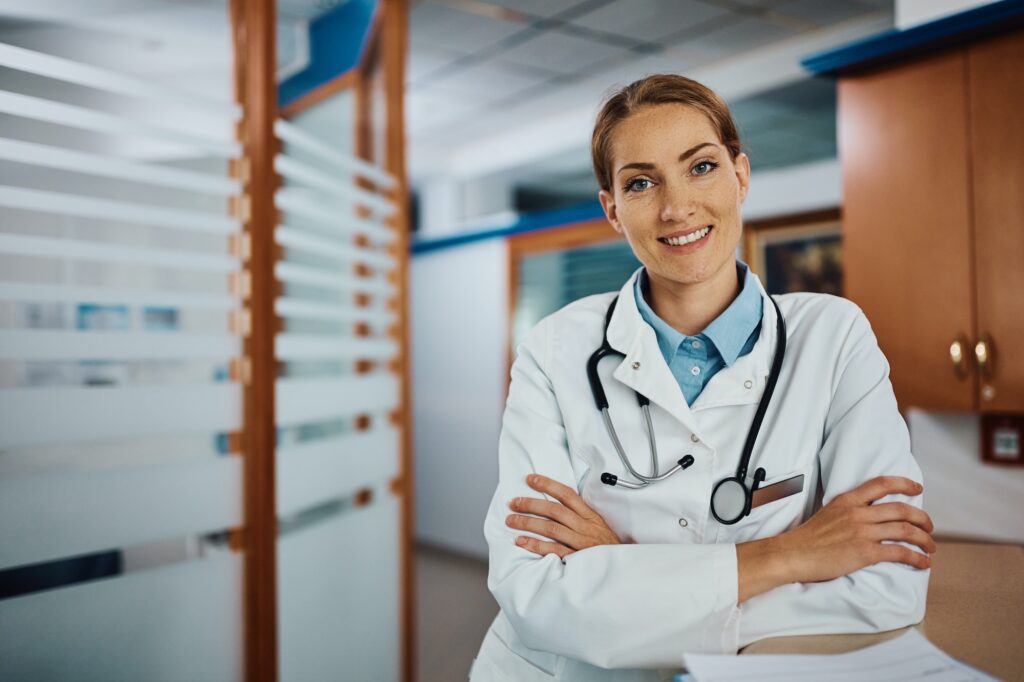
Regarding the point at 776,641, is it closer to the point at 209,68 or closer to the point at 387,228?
the point at 209,68

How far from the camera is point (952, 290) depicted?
218cm

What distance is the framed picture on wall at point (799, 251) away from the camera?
368 centimetres

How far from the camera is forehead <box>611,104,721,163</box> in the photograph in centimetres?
135

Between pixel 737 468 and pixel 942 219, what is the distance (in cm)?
143

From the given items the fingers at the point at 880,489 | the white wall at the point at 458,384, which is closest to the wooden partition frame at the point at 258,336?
the fingers at the point at 880,489

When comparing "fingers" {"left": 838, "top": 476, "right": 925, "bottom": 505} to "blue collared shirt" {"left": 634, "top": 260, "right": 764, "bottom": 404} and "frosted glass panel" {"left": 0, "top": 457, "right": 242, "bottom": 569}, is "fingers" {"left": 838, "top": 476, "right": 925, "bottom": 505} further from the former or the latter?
"frosted glass panel" {"left": 0, "top": 457, "right": 242, "bottom": 569}

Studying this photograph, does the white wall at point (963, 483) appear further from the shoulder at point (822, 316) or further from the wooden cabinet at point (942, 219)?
the shoulder at point (822, 316)

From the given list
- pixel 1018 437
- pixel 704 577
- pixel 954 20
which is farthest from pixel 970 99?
pixel 704 577

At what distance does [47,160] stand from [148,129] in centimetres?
28

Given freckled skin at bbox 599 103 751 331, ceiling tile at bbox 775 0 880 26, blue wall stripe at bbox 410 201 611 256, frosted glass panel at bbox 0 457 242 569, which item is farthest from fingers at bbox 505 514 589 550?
ceiling tile at bbox 775 0 880 26

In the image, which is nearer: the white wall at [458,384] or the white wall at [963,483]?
the white wall at [963,483]

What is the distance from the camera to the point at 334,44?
2748mm

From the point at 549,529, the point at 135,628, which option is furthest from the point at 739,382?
the point at 135,628

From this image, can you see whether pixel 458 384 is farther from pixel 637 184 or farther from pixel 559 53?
pixel 637 184
